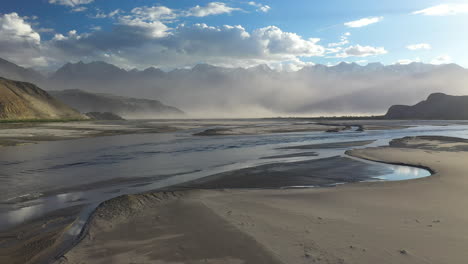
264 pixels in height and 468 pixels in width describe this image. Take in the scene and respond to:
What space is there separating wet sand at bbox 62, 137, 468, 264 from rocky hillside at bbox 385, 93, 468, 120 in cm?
16702

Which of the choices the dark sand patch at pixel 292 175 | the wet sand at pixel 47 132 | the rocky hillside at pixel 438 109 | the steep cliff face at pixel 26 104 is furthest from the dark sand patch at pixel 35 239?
the rocky hillside at pixel 438 109

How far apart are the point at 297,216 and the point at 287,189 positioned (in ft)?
13.7

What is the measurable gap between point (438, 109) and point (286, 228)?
186m

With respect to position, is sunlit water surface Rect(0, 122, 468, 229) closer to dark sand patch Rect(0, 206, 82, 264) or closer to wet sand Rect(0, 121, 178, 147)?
dark sand patch Rect(0, 206, 82, 264)

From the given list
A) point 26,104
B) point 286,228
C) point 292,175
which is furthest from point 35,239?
point 26,104

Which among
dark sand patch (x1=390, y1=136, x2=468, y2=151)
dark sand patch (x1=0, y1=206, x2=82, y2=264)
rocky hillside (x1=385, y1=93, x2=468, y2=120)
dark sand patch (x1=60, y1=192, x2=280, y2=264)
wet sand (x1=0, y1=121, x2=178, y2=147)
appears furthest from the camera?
rocky hillside (x1=385, y1=93, x2=468, y2=120)

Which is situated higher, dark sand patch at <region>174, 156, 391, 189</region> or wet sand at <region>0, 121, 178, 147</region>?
wet sand at <region>0, 121, 178, 147</region>

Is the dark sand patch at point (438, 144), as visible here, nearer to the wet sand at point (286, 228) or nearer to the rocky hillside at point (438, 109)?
the wet sand at point (286, 228)

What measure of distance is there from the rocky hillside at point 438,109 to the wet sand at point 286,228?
167 metres

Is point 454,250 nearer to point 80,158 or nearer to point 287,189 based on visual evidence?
point 287,189

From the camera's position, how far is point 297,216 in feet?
30.8

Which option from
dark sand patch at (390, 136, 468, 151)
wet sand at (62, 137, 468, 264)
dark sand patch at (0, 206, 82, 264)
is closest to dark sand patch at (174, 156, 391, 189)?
wet sand at (62, 137, 468, 264)

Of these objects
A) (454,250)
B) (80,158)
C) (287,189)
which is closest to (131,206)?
(287,189)

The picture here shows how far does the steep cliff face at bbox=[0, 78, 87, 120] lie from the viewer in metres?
103
